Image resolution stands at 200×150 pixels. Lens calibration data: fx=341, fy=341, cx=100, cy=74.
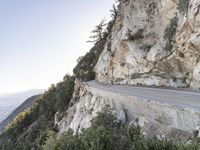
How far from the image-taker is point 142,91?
30750 millimetres

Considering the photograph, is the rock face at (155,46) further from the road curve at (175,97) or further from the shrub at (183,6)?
the road curve at (175,97)

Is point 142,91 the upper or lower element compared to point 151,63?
lower

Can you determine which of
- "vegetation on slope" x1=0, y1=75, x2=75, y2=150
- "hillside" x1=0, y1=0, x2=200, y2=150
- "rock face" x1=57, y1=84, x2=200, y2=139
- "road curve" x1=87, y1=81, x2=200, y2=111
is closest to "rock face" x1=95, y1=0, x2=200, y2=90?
"hillside" x1=0, y1=0, x2=200, y2=150

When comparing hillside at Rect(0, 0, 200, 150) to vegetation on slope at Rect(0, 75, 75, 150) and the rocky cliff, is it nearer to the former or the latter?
the rocky cliff

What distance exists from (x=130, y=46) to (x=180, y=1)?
12791mm

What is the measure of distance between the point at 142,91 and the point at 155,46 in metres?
8.05

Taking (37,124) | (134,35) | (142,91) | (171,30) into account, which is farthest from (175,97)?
(37,124)

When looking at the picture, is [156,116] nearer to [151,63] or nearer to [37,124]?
[151,63]


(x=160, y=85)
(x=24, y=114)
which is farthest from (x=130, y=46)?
(x=24, y=114)

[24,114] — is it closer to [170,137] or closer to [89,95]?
[89,95]

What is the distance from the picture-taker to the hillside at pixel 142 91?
1695 cm

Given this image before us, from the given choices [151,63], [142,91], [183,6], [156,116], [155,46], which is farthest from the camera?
Result: [151,63]

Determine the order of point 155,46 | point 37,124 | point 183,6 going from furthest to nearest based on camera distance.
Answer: point 37,124
point 155,46
point 183,6

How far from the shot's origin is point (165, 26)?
3809 cm
